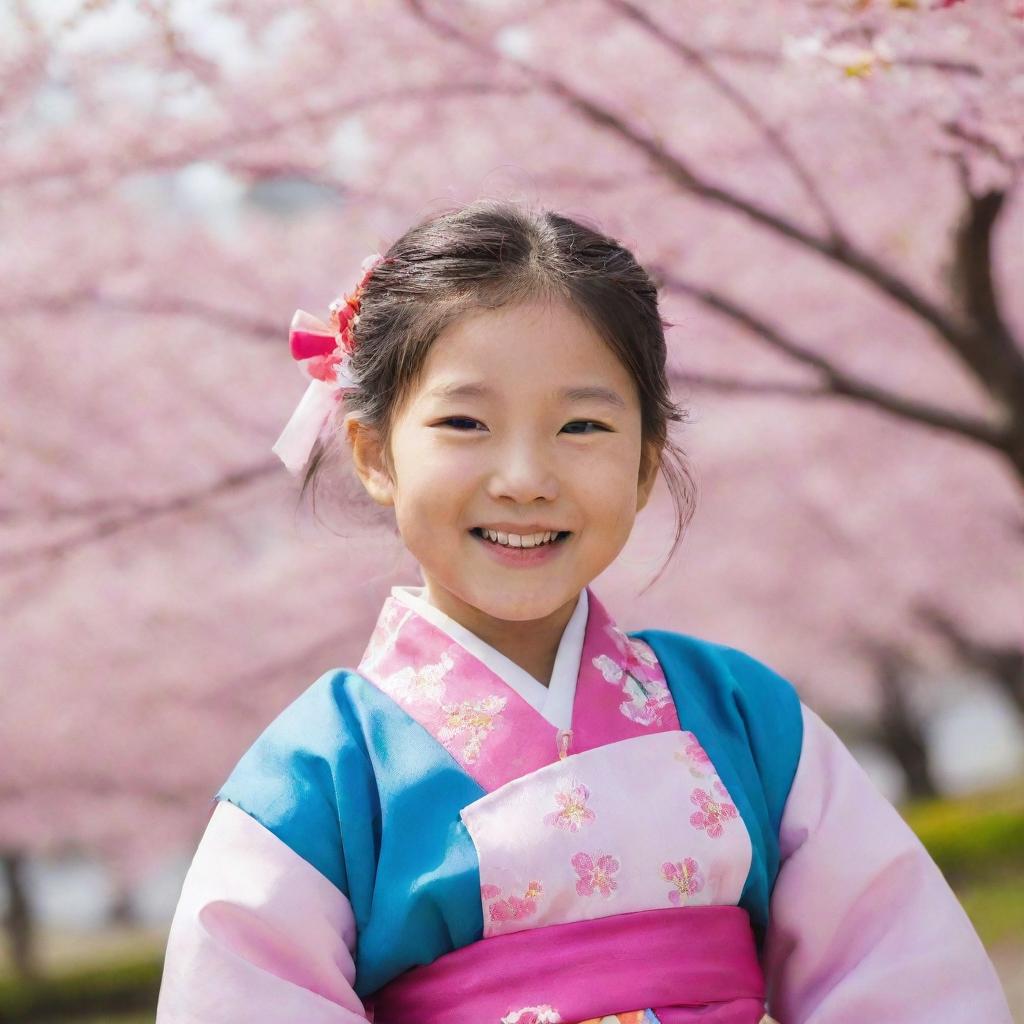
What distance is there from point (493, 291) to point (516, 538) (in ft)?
1.05

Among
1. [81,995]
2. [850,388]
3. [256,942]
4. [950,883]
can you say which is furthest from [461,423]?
[81,995]

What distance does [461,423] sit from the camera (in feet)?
5.54

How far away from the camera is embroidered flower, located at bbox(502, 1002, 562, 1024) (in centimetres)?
153

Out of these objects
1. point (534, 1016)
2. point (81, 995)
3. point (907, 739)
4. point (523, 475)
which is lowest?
point (534, 1016)

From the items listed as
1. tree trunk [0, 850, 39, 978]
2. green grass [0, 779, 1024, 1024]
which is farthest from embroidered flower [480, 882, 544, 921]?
tree trunk [0, 850, 39, 978]

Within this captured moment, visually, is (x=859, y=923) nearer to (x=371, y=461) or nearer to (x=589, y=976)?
(x=589, y=976)

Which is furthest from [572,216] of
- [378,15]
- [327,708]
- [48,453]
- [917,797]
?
[917,797]

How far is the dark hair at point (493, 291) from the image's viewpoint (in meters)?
1.73

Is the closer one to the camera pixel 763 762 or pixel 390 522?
pixel 763 762

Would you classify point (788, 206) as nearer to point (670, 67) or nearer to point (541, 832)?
point (670, 67)

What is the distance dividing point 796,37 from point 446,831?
2.34 meters

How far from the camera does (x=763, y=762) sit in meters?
1.83

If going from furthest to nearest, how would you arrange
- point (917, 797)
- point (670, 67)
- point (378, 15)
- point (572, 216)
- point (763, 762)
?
point (917, 797), point (670, 67), point (378, 15), point (572, 216), point (763, 762)

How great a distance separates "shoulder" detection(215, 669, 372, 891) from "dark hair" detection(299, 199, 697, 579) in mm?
390
